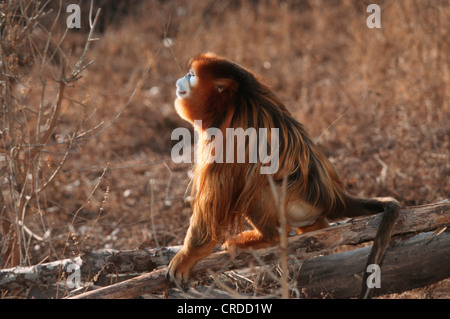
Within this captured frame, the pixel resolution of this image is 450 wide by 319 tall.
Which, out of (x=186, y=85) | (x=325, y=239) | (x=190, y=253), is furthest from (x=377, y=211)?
(x=186, y=85)

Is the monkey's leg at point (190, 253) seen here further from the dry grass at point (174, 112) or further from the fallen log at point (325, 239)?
the dry grass at point (174, 112)

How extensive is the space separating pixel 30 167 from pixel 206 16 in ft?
21.4

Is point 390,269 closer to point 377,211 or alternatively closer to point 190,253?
point 377,211

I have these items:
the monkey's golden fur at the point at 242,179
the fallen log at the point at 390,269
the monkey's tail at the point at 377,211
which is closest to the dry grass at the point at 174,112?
the monkey's golden fur at the point at 242,179

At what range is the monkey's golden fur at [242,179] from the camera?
135 inches

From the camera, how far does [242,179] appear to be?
3494 mm

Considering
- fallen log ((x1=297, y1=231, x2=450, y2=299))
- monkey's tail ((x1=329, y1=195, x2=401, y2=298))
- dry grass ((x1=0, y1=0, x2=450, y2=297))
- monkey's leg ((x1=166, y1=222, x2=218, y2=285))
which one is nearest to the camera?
monkey's tail ((x1=329, y1=195, x2=401, y2=298))

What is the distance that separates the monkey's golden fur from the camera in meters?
3.42

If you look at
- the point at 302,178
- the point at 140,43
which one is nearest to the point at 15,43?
the point at 302,178

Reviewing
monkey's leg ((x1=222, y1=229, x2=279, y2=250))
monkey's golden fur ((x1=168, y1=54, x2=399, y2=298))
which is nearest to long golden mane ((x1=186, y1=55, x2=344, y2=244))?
monkey's golden fur ((x1=168, y1=54, x2=399, y2=298))

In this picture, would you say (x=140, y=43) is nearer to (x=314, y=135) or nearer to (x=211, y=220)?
(x=314, y=135)

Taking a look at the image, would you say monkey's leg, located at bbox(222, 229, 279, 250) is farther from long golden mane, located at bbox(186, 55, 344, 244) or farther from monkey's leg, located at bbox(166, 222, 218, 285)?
monkey's leg, located at bbox(166, 222, 218, 285)

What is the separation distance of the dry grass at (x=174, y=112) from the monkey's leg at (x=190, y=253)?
2.36ft

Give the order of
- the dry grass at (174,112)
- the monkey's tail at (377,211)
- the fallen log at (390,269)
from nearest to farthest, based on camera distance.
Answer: the monkey's tail at (377,211)
the fallen log at (390,269)
the dry grass at (174,112)
